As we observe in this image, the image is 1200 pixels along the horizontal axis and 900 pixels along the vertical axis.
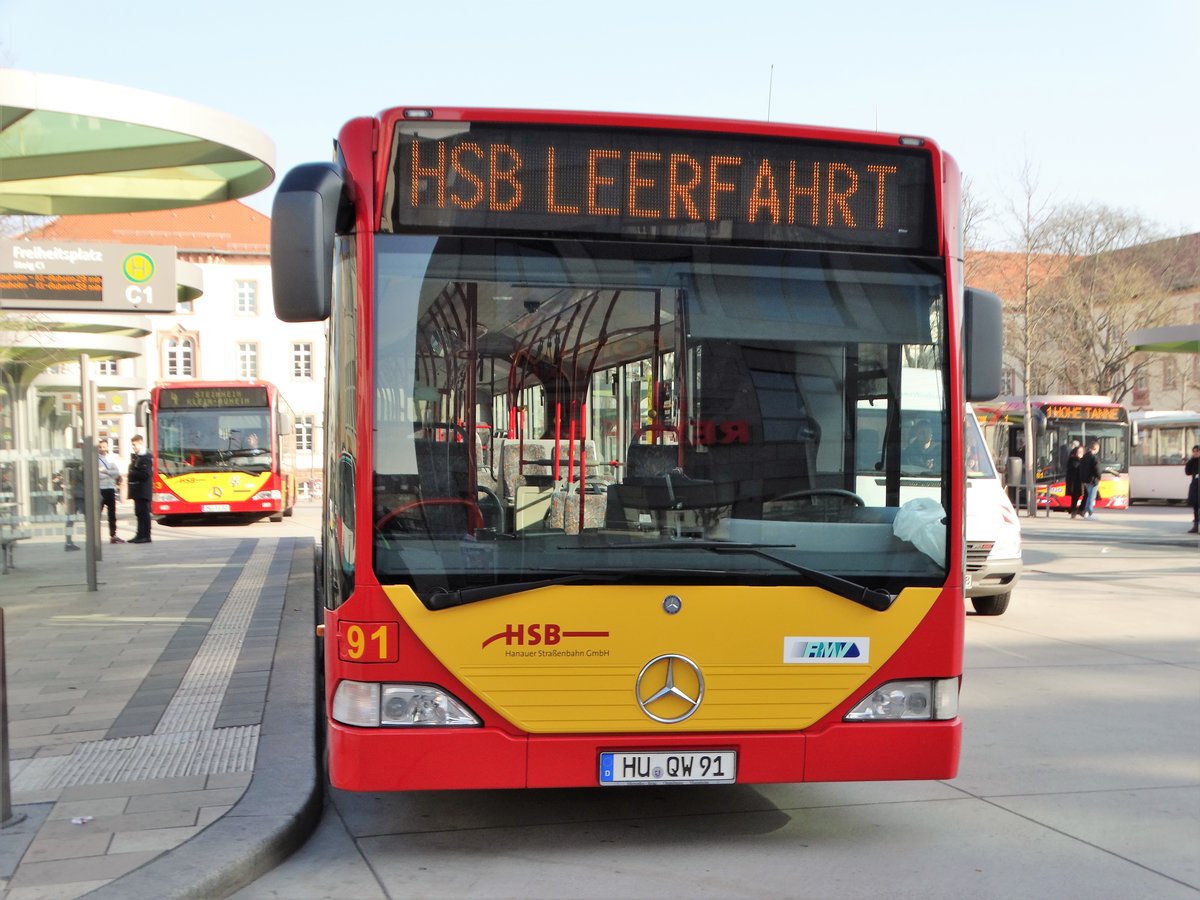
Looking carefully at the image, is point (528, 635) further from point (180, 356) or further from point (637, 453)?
point (180, 356)

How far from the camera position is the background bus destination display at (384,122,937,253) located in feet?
16.0

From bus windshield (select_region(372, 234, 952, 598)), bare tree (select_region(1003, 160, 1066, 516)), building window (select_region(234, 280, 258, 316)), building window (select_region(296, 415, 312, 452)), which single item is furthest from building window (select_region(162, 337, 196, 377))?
bus windshield (select_region(372, 234, 952, 598))

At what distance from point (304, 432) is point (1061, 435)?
42496mm

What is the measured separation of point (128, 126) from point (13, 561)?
26.7 ft

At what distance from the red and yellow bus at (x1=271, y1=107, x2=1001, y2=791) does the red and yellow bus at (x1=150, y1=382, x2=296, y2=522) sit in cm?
2597

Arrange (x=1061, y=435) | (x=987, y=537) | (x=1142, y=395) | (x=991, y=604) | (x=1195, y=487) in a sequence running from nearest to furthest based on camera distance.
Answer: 1. (x=987, y=537)
2. (x=991, y=604)
3. (x=1195, y=487)
4. (x=1061, y=435)
5. (x=1142, y=395)

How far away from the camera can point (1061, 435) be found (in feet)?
126

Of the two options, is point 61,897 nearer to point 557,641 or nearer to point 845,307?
point 557,641

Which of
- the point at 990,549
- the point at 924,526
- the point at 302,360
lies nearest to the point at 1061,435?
the point at 990,549

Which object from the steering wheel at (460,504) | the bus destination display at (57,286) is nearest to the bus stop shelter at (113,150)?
the bus destination display at (57,286)

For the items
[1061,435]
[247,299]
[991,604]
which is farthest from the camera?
[247,299]

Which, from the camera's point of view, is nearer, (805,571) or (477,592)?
(477,592)

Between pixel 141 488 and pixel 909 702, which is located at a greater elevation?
pixel 141 488

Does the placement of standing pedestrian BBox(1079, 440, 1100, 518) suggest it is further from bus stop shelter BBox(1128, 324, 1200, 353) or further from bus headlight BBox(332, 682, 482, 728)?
bus headlight BBox(332, 682, 482, 728)
